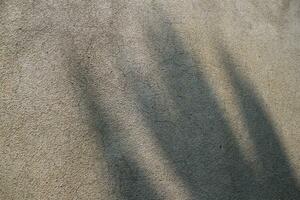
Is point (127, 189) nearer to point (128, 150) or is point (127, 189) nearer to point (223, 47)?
point (128, 150)

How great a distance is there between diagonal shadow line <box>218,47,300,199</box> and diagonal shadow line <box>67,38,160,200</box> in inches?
28.7

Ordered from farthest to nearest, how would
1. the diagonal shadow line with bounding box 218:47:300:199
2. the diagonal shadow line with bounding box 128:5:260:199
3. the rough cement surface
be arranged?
the diagonal shadow line with bounding box 218:47:300:199
the diagonal shadow line with bounding box 128:5:260:199
the rough cement surface

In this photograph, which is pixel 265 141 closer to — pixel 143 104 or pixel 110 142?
pixel 143 104

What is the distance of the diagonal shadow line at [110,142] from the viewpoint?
1.86m

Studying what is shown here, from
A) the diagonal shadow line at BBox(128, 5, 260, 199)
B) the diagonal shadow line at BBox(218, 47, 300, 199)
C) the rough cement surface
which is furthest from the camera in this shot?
the diagonal shadow line at BBox(218, 47, 300, 199)

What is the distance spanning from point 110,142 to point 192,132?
1.54ft

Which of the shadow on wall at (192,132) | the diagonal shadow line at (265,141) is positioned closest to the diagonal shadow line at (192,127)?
the shadow on wall at (192,132)

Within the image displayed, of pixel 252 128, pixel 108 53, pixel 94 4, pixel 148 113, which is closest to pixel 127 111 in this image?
pixel 148 113

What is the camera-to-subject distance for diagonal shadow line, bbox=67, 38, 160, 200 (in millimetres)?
1861

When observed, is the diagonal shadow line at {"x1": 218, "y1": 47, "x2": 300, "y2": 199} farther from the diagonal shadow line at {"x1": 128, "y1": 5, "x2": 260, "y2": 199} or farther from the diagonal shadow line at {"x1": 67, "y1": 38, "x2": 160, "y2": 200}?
the diagonal shadow line at {"x1": 67, "y1": 38, "x2": 160, "y2": 200}

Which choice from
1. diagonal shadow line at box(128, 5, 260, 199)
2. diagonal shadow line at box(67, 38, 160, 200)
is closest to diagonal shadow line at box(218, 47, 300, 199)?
diagonal shadow line at box(128, 5, 260, 199)

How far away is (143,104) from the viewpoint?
203cm

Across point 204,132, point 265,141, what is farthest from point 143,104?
point 265,141

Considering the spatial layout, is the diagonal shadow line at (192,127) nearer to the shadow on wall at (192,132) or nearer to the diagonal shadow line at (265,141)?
the shadow on wall at (192,132)
